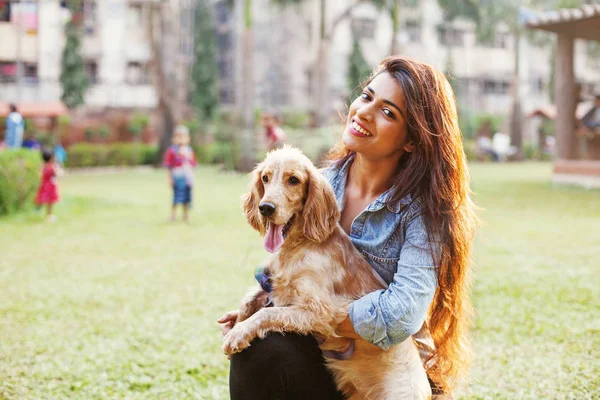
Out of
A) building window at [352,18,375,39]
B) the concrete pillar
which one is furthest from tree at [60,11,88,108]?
Result: the concrete pillar

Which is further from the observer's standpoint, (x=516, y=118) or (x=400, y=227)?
(x=516, y=118)

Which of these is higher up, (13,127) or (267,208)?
(13,127)

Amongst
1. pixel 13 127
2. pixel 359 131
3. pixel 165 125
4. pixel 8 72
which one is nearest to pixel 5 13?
pixel 8 72

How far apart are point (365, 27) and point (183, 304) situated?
121 ft

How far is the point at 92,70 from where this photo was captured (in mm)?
36125

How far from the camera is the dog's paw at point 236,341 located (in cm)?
259

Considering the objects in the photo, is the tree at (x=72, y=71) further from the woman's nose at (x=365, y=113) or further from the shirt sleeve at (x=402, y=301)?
the shirt sleeve at (x=402, y=301)

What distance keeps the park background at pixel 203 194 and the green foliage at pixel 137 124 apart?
0.11m

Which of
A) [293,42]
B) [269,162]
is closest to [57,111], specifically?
[293,42]

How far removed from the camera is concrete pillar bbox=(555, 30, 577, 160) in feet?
57.2

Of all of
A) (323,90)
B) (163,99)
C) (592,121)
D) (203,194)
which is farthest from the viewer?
(163,99)

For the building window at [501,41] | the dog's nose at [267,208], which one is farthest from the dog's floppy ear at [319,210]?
the building window at [501,41]

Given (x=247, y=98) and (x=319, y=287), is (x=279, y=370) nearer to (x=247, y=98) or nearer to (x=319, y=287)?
(x=319, y=287)

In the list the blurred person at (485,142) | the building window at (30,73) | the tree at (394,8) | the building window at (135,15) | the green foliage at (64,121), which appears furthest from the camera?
the building window at (135,15)
